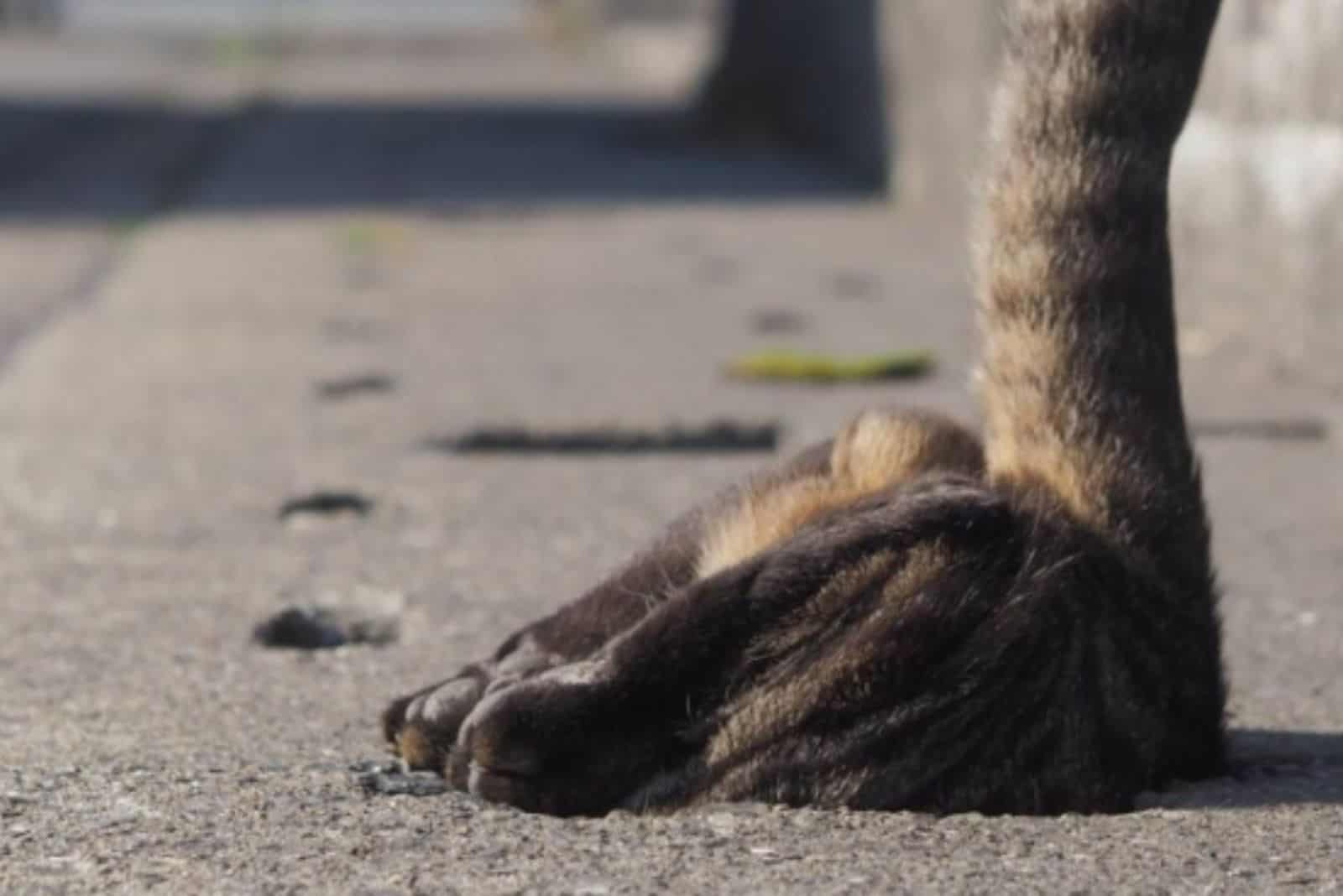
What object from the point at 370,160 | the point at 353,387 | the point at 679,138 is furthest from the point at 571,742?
the point at 679,138

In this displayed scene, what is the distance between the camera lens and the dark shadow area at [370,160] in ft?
39.4

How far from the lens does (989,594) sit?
9.90 feet

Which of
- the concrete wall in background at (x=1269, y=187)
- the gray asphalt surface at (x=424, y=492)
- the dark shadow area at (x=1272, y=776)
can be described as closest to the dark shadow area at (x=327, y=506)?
the gray asphalt surface at (x=424, y=492)

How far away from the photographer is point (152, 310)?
8.27m

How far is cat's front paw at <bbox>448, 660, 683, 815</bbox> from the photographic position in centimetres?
304

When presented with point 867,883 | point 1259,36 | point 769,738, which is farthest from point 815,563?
point 1259,36

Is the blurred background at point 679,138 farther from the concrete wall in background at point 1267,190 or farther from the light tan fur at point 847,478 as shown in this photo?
the light tan fur at point 847,478

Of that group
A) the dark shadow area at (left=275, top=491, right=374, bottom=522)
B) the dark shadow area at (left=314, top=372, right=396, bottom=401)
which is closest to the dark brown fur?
the dark shadow area at (left=275, top=491, right=374, bottom=522)

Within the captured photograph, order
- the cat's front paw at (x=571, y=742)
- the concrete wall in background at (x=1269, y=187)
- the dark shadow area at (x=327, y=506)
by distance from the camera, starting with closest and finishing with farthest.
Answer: the cat's front paw at (x=571, y=742) < the dark shadow area at (x=327, y=506) < the concrete wall in background at (x=1269, y=187)

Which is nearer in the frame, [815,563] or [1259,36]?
[815,563]

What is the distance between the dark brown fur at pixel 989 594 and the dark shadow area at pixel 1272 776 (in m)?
0.04

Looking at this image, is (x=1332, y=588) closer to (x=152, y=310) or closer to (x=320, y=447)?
(x=320, y=447)

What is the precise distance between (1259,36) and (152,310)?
329cm

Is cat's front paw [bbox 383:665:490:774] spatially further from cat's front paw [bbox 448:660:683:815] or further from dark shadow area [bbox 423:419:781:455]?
dark shadow area [bbox 423:419:781:455]
